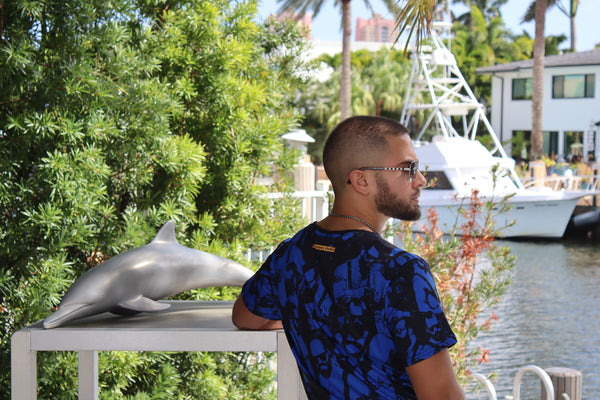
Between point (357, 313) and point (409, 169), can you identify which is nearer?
point (357, 313)

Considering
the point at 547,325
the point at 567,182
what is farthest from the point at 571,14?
the point at 547,325

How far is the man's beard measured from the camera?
1777mm

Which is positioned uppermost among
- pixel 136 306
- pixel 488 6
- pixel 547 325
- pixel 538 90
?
pixel 488 6

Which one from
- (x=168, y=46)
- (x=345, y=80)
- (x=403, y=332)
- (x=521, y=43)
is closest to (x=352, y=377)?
(x=403, y=332)

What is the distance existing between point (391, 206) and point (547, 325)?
1132 cm

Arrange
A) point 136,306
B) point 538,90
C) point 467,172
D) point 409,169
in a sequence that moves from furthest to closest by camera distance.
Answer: point 538,90
point 467,172
point 136,306
point 409,169

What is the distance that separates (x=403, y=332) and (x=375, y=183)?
358 millimetres

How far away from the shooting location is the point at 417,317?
1.56 meters

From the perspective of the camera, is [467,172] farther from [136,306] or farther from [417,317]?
[417,317]

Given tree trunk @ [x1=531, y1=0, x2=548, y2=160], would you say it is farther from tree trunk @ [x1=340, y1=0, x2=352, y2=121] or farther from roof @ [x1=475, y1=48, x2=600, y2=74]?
tree trunk @ [x1=340, y1=0, x2=352, y2=121]

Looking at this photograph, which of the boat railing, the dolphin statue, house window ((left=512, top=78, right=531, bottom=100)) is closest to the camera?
the dolphin statue

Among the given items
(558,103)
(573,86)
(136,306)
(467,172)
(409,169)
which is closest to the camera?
(409,169)

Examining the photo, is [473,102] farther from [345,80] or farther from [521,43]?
[521,43]

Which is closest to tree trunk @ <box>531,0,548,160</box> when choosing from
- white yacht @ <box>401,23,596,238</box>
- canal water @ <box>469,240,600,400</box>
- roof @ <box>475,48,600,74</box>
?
roof @ <box>475,48,600,74</box>
